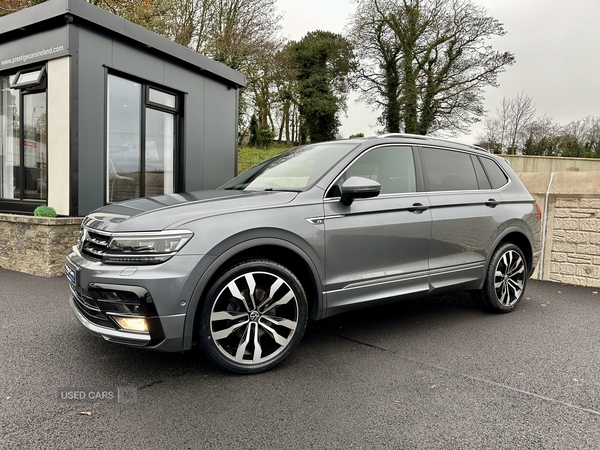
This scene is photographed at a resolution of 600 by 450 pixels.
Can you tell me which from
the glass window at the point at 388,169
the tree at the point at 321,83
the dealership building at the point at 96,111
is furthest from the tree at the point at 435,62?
the glass window at the point at 388,169

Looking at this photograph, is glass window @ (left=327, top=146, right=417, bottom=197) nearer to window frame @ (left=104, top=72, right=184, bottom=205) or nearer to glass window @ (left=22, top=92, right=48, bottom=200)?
window frame @ (left=104, top=72, right=184, bottom=205)

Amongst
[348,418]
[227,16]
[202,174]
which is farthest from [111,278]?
[227,16]

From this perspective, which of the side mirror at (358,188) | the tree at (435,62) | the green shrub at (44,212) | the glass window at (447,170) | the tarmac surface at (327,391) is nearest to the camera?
the tarmac surface at (327,391)

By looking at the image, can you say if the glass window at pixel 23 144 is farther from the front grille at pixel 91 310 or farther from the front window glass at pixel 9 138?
the front grille at pixel 91 310

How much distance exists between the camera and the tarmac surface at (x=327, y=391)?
2264 mm

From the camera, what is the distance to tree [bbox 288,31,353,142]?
31.8 m

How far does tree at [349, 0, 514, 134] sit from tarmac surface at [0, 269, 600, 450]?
23.9m

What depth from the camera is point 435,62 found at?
26625 millimetres

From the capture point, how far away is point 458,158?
4371 mm

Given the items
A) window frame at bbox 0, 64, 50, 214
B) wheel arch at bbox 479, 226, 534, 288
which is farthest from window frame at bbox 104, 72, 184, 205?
wheel arch at bbox 479, 226, 534, 288

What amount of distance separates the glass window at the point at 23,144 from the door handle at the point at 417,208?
Result: 19.7 feet

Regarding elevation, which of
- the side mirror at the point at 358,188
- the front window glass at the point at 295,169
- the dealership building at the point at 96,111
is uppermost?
the dealership building at the point at 96,111

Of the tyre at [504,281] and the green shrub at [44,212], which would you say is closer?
the tyre at [504,281]

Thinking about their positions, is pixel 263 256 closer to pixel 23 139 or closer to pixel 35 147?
pixel 35 147
